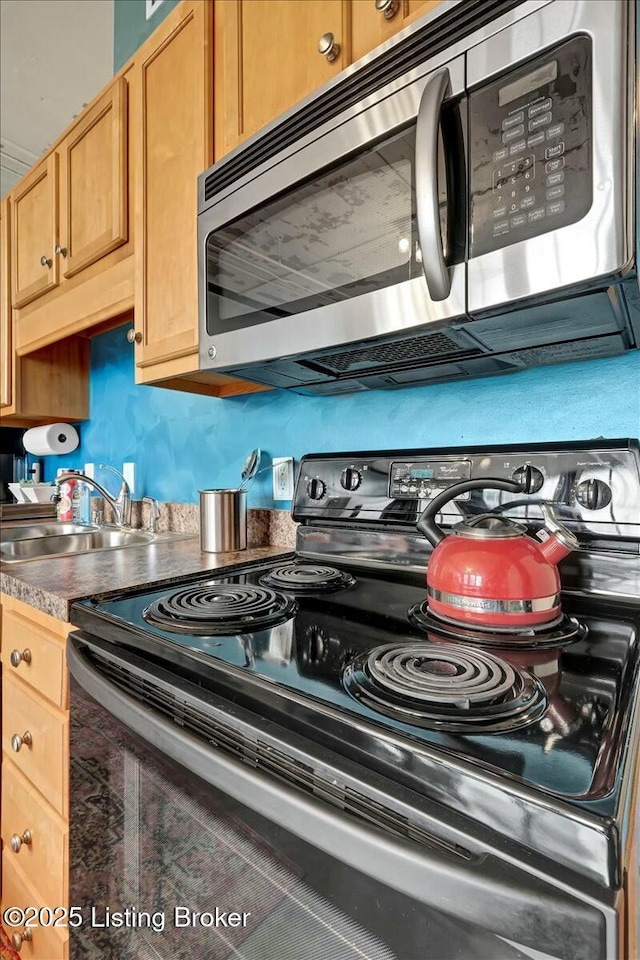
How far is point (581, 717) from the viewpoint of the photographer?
18.3 inches

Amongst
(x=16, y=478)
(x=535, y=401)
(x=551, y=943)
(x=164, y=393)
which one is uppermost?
(x=164, y=393)

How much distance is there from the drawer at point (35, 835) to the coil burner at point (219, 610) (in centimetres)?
53

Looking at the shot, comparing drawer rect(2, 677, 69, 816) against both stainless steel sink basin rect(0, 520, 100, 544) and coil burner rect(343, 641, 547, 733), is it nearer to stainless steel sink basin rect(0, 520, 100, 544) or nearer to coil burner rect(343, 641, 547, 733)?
coil burner rect(343, 641, 547, 733)

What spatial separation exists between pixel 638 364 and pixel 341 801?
2.84 ft

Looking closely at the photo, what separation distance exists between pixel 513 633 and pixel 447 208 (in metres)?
0.61

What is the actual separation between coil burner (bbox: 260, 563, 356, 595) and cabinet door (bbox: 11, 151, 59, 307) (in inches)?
56.8

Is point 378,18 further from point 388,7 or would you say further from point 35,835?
point 35,835

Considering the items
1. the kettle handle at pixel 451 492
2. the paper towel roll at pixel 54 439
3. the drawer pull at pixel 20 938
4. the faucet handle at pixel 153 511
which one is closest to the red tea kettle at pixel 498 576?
the kettle handle at pixel 451 492

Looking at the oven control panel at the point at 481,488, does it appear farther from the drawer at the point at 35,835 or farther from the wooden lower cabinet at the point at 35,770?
the drawer at the point at 35,835

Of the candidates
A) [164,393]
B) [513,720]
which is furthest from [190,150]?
[513,720]

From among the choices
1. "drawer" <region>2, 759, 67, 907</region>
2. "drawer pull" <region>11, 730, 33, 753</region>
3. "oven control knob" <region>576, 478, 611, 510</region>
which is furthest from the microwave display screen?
"drawer" <region>2, 759, 67, 907</region>

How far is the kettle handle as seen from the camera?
2.81 ft

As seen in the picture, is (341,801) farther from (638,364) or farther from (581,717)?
(638,364)

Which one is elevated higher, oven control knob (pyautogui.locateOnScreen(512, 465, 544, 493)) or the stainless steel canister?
oven control knob (pyautogui.locateOnScreen(512, 465, 544, 493))
